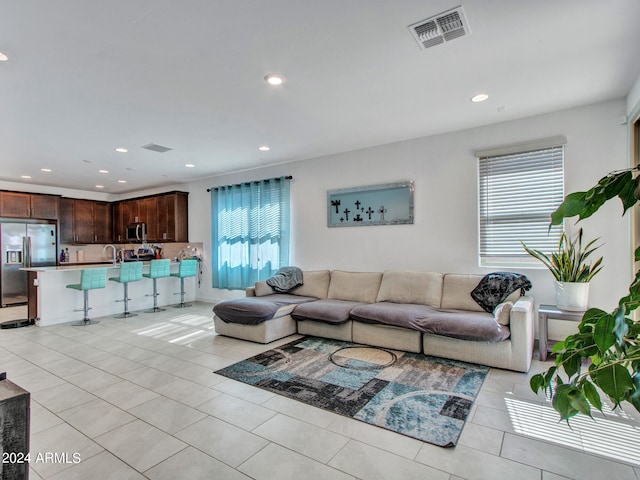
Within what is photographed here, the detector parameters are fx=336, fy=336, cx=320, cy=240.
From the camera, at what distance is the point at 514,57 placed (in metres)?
2.69

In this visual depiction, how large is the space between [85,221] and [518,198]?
9438mm

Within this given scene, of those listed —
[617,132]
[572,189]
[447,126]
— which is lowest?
[572,189]

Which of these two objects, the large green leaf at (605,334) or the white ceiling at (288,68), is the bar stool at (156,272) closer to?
the white ceiling at (288,68)

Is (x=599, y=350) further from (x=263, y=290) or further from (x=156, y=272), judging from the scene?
(x=156, y=272)

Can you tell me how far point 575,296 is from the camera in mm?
3400

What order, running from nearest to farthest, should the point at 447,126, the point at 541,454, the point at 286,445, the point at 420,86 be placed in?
1. the point at 541,454
2. the point at 286,445
3. the point at 420,86
4. the point at 447,126

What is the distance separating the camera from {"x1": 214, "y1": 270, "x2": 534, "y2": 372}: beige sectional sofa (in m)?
3.32

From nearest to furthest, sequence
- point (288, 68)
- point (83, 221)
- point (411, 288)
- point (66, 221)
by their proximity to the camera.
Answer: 1. point (288, 68)
2. point (411, 288)
3. point (66, 221)
4. point (83, 221)

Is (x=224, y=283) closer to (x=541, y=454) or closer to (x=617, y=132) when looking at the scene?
(x=541, y=454)

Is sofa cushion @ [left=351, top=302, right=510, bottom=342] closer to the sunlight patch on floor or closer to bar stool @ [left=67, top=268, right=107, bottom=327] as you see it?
the sunlight patch on floor

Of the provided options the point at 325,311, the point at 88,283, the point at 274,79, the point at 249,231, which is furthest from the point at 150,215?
the point at 274,79

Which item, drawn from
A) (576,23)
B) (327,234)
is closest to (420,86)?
(576,23)

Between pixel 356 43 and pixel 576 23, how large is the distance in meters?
1.48

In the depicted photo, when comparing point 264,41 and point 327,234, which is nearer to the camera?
point 264,41
